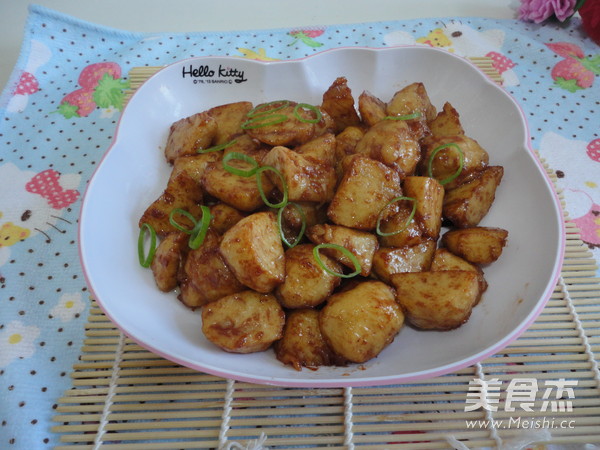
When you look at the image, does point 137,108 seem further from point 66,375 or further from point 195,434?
point 195,434

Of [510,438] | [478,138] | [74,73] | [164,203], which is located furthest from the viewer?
[74,73]

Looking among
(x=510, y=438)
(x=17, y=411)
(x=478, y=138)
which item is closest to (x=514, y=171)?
(x=478, y=138)

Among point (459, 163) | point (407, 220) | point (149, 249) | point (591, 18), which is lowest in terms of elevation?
point (149, 249)

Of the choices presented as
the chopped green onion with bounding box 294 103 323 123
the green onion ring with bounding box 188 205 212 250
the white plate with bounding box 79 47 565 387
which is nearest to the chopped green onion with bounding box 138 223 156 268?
the white plate with bounding box 79 47 565 387

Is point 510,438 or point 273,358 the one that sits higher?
point 273,358

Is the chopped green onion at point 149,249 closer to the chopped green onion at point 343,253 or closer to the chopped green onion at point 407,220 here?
the chopped green onion at point 343,253

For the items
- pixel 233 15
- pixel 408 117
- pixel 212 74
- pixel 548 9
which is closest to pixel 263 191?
pixel 408 117

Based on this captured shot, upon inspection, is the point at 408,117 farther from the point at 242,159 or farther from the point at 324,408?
the point at 324,408

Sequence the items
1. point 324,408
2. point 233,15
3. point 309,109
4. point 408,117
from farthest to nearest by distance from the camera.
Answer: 1. point 233,15
2. point 309,109
3. point 408,117
4. point 324,408
